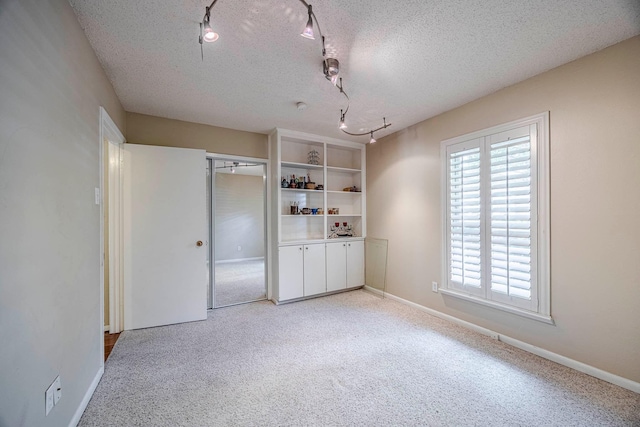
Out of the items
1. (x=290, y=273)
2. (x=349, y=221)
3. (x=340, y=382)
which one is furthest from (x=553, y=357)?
(x=349, y=221)

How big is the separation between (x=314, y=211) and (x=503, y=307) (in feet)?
8.94

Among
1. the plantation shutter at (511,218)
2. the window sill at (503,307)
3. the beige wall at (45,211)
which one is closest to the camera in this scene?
the beige wall at (45,211)

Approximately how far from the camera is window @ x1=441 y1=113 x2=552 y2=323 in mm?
2342

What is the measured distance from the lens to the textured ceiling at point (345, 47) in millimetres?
1611

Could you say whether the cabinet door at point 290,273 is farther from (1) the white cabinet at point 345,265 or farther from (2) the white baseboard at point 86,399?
(2) the white baseboard at point 86,399

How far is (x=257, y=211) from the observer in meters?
4.02

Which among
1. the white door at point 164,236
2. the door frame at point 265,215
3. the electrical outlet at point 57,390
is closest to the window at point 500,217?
the door frame at point 265,215

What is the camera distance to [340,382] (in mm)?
2021

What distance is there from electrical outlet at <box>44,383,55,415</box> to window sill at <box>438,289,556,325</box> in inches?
134

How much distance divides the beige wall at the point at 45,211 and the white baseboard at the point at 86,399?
0.04m

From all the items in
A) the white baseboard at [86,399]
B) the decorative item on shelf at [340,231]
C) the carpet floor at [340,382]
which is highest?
the decorative item on shelf at [340,231]

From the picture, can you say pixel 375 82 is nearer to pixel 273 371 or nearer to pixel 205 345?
pixel 273 371

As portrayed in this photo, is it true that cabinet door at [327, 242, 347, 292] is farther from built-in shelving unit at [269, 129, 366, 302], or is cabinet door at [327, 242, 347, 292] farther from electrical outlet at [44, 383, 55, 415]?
electrical outlet at [44, 383, 55, 415]

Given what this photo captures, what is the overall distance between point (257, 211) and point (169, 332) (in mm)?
1895
